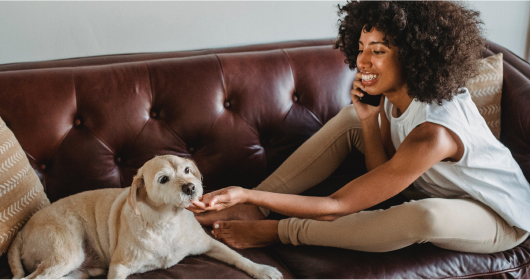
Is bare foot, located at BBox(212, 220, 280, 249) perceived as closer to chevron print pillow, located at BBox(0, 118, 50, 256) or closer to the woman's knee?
the woman's knee

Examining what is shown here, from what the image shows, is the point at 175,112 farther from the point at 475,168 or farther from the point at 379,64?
the point at 475,168

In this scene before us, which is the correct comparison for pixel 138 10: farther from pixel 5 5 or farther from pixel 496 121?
pixel 496 121

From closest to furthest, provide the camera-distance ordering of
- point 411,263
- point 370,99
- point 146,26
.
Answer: point 411,263
point 370,99
point 146,26

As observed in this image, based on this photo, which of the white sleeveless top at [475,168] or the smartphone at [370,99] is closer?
the white sleeveless top at [475,168]

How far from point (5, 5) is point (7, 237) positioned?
119 cm

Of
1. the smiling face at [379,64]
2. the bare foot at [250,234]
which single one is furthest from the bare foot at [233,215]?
the smiling face at [379,64]

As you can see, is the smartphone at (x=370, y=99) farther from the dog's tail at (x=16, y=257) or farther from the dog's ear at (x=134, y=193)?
the dog's tail at (x=16, y=257)

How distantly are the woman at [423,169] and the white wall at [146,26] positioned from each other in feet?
2.54

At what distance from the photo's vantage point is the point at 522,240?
1608 millimetres

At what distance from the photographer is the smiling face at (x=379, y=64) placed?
1.52 m

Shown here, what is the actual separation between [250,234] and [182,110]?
647 mm

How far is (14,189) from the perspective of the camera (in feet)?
5.07

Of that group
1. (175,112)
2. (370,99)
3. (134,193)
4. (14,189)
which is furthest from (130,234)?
A: (370,99)

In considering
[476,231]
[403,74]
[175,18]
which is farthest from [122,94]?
[476,231]
